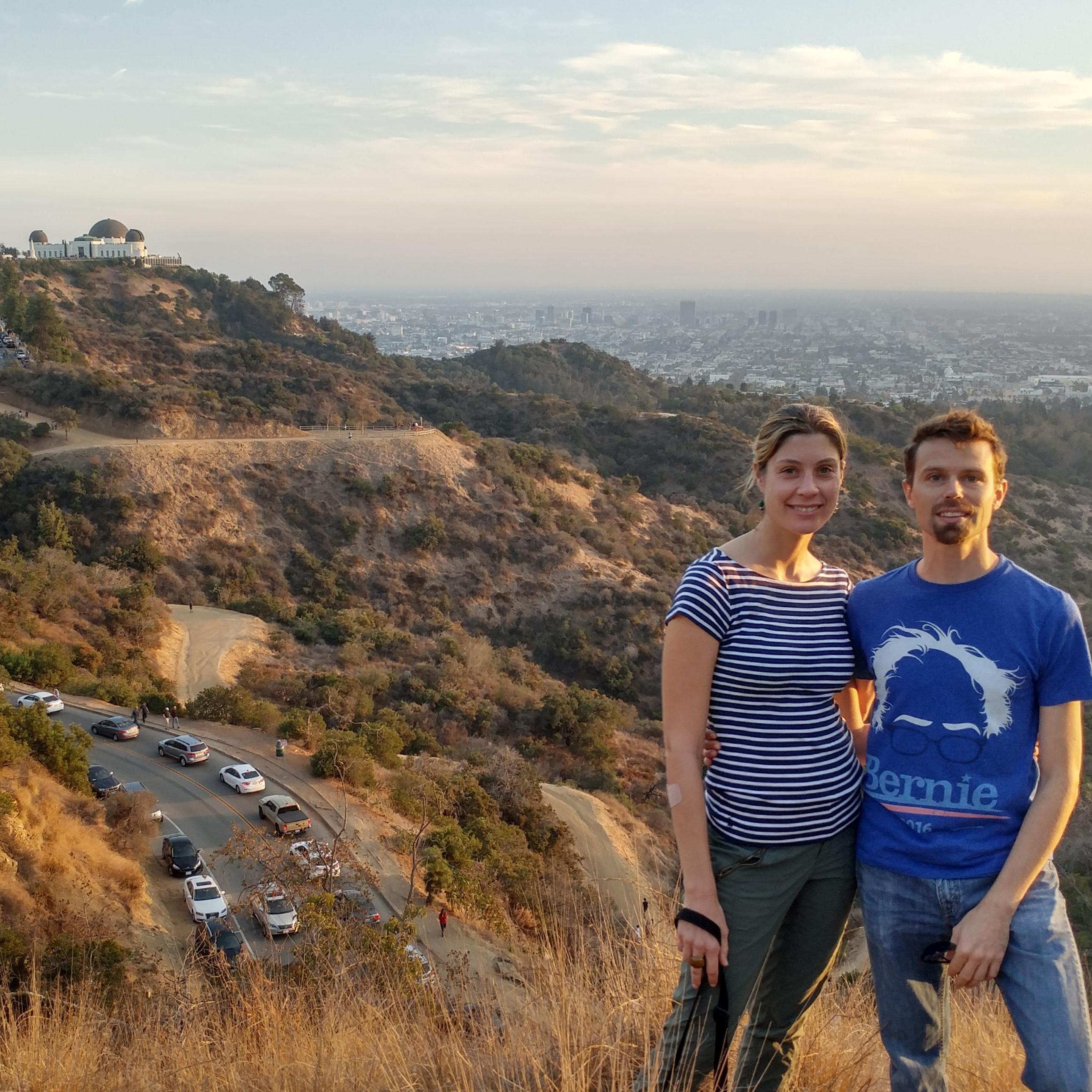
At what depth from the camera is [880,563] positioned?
31688 millimetres

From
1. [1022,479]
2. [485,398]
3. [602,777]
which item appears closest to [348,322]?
[485,398]

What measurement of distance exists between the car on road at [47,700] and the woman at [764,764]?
13915 millimetres

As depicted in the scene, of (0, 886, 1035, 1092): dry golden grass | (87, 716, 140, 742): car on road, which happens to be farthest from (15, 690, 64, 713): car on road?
(0, 886, 1035, 1092): dry golden grass

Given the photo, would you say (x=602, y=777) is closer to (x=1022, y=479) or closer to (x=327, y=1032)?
(x=327, y=1032)

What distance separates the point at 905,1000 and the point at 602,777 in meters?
15.0

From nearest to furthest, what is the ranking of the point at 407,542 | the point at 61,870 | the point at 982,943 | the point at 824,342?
the point at 982,943 < the point at 61,870 < the point at 407,542 < the point at 824,342

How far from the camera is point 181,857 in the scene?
10.0 m

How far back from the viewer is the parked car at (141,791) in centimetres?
1090

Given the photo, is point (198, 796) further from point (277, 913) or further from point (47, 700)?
point (277, 913)

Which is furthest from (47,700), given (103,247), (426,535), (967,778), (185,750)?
(103,247)

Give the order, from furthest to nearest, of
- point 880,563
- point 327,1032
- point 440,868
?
point 880,563
point 440,868
point 327,1032

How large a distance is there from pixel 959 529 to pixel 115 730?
14350 millimetres

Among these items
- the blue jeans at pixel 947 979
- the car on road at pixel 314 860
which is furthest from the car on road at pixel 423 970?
the blue jeans at pixel 947 979

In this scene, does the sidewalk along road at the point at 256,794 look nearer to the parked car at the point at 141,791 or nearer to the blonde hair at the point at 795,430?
the parked car at the point at 141,791
